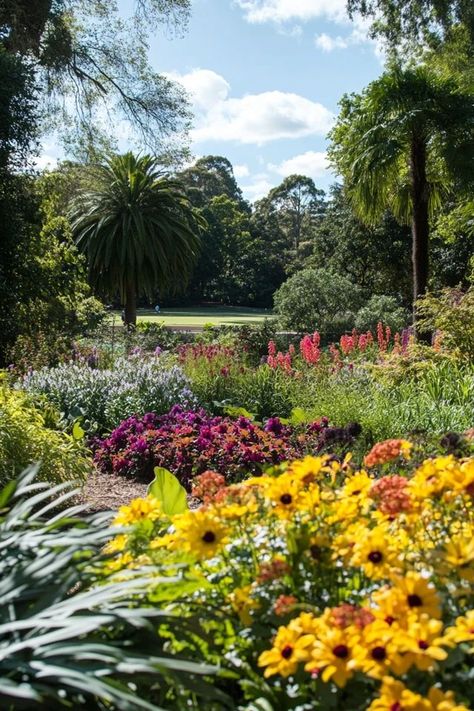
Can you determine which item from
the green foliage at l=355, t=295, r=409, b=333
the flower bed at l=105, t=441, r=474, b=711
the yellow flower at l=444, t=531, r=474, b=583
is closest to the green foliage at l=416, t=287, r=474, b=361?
the flower bed at l=105, t=441, r=474, b=711

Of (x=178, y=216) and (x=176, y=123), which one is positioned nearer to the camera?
(x=176, y=123)

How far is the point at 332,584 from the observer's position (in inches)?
66.5

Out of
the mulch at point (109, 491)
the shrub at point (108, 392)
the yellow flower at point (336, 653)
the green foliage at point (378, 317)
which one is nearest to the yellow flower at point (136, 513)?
the yellow flower at point (336, 653)

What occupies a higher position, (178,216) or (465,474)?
(178,216)

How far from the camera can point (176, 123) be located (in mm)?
16922

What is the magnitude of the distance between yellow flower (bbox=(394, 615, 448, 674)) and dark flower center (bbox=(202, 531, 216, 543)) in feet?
1.74

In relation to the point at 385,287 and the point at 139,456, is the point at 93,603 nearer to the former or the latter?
the point at 139,456

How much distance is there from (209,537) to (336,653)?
1.53ft

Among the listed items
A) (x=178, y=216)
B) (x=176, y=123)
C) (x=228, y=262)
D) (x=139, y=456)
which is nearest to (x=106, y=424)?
(x=139, y=456)

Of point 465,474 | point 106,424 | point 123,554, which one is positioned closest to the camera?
point 465,474

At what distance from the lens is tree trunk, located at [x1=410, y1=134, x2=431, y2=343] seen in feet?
39.8

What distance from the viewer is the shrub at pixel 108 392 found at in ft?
23.9

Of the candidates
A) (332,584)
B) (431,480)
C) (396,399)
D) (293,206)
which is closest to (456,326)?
(396,399)

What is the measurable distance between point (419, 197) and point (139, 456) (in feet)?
26.3
